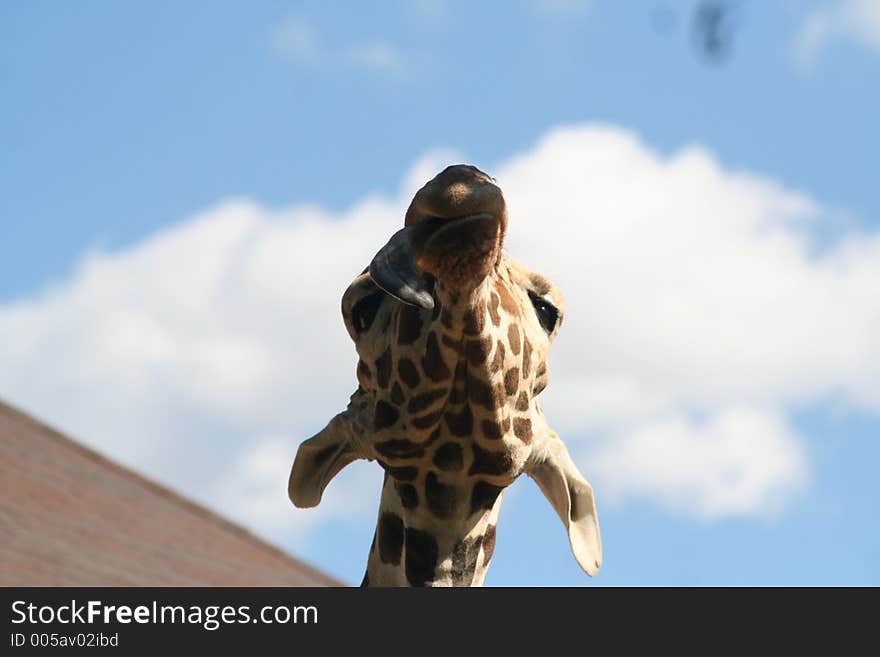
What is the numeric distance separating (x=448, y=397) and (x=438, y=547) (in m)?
0.58

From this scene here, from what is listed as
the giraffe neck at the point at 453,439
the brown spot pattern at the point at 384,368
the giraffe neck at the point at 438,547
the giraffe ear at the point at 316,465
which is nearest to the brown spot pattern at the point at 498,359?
the giraffe neck at the point at 453,439

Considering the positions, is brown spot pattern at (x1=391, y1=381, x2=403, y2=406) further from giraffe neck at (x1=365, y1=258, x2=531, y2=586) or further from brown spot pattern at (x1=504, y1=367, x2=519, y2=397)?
brown spot pattern at (x1=504, y1=367, x2=519, y2=397)

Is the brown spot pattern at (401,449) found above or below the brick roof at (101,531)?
below

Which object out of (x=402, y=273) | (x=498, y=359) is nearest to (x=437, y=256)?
(x=402, y=273)

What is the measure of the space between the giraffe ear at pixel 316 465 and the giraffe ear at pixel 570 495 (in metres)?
0.64

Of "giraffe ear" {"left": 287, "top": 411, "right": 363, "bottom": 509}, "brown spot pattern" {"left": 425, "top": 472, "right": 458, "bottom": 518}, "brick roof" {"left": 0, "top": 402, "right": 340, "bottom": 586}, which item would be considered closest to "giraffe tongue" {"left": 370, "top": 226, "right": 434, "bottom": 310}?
"brown spot pattern" {"left": 425, "top": 472, "right": 458, "bottom": 518}

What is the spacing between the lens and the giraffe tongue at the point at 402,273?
449 cm

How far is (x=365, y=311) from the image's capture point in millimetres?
5176

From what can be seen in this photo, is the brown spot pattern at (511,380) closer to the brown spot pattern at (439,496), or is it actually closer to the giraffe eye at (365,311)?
the brown spot pattern at (439,496)
